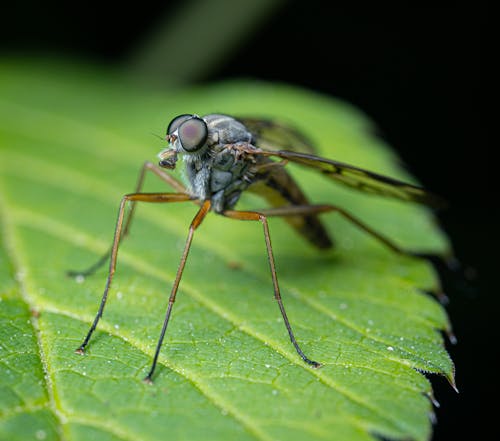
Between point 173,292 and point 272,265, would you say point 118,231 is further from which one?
point 272,265

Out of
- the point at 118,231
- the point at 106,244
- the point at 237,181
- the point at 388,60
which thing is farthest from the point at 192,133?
the point at 388,60

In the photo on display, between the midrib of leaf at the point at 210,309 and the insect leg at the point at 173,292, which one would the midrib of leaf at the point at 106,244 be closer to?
the midrib of leaf at the point at 210,309

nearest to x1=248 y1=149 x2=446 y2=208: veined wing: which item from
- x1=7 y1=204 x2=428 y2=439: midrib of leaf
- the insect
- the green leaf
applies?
the insect

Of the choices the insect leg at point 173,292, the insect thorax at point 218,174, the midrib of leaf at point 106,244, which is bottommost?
the midrib of leaf at point 106,244

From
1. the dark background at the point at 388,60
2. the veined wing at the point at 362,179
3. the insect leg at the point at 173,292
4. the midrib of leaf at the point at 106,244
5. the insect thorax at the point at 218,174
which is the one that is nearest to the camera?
the insect leg at the point at 173,292

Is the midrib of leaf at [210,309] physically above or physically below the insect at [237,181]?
below

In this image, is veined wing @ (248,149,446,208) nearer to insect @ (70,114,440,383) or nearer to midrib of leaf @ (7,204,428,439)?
insect @ (70,114,440,383)

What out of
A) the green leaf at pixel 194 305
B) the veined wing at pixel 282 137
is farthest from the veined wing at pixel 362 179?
the veined wing at pixel 282 137
